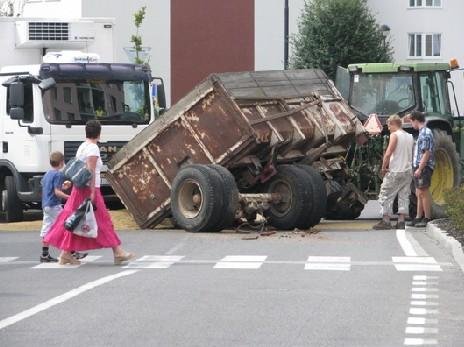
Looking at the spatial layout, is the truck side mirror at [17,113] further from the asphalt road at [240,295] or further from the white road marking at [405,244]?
the white road marking at [405,244]

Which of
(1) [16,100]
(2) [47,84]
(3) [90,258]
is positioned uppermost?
(2) [47,84]

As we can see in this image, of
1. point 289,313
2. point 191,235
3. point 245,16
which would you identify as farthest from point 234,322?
point 245,16

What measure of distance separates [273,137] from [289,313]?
8734 mm

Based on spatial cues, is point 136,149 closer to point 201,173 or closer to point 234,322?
point 201,173

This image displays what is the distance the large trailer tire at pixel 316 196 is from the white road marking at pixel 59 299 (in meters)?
5.59

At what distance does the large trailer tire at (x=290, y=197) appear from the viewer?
19375 millimetres

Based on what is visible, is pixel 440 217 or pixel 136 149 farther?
pixel 440 217

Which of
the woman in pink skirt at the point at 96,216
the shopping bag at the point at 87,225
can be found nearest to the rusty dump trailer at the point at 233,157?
the woman in pink skirt at the point at 96,216

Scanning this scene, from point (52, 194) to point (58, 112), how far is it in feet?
20.4

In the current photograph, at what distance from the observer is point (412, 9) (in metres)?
66.8

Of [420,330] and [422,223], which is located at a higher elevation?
[420,330]

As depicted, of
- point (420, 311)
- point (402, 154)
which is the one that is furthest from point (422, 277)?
point (402, 154)

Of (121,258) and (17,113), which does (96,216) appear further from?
(17,113)

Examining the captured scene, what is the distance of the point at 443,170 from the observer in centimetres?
2242
